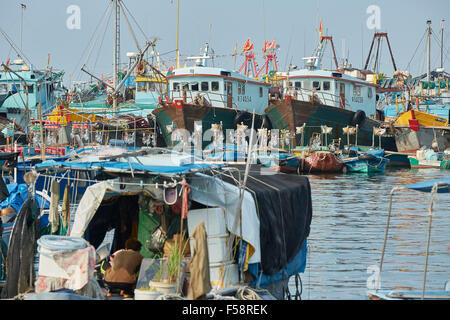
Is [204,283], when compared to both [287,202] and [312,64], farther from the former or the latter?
[312,64]

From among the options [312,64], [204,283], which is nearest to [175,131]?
[312,64]

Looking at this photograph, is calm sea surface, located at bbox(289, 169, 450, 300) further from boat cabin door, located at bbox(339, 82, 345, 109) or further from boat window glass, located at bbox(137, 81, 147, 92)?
boat window glass, located at bbox(137, 81, 147, 92)

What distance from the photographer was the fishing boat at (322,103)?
3688 cm

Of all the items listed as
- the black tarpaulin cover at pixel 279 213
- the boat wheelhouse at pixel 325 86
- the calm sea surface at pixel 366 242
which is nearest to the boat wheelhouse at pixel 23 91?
the boat wheelhouse at pixel 325 86

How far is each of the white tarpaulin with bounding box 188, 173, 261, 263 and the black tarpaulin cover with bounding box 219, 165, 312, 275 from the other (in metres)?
0.42

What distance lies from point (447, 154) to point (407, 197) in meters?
13.4

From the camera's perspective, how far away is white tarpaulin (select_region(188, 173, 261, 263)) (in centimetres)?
957

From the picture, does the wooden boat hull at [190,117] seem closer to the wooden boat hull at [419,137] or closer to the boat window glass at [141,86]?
the boat window glass at [141,86]

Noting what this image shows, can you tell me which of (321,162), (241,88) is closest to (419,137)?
(321,162)

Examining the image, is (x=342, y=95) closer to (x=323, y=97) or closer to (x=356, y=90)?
(x=323, y=97)

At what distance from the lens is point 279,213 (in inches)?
425

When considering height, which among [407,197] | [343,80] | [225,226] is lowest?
[407,197]

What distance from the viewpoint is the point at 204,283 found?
8.65m

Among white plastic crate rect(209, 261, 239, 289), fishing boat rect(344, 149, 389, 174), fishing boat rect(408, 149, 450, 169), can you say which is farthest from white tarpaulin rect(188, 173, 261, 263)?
fishing boat rect(408, 149, 450, 169)
